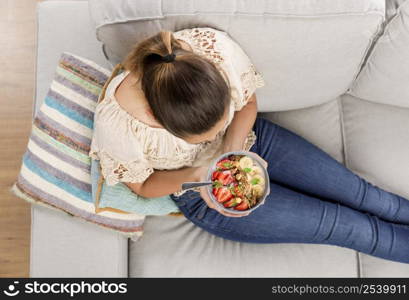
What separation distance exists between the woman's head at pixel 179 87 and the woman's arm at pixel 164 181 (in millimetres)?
192

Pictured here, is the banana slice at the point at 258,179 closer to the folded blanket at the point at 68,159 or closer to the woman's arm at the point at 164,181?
the woman's arm at the point at 164,181

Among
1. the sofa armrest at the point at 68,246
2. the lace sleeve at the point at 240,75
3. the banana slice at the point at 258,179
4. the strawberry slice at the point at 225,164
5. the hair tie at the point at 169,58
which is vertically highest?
the hair tie at the point at 169,58

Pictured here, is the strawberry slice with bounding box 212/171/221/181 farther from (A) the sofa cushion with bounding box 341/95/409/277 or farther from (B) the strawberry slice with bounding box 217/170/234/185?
(A) the sofa cushion with bounding box 341/95/409/277

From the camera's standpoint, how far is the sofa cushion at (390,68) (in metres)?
1.09

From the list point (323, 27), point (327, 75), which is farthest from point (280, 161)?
point (323, 27)

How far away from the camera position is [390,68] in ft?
3.92

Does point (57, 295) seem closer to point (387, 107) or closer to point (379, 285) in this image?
point (379, 285)

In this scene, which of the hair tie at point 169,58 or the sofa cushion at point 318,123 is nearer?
the hair tie at point 169,58

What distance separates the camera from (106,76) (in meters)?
1.18

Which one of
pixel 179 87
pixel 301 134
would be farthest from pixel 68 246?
pixel 301 134

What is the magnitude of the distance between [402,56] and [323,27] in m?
0.29

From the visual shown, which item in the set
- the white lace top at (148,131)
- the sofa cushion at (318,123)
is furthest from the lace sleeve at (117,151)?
the sofa cushion at (318,123)

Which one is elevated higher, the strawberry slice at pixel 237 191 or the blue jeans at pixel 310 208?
the strawberry slice at pixel 237 191

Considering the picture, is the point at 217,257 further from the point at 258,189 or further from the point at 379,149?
the point at 379,149
